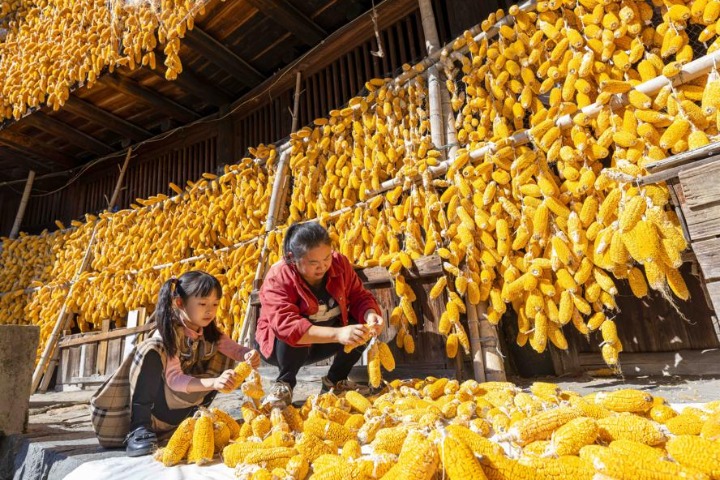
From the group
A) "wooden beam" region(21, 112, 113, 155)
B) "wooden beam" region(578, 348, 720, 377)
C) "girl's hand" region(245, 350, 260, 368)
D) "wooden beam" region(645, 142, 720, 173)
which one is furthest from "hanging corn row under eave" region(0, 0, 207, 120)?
"wooden beam" region(578, 348, 720, 377)

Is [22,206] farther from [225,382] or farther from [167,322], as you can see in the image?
[225,382]

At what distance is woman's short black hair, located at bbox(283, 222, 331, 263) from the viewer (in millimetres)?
2809

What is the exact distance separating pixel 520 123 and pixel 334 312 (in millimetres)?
2309

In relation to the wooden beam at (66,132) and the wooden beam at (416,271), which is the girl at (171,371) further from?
the wooden beam at (66,132)

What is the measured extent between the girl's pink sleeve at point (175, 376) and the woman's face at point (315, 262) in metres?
1.01

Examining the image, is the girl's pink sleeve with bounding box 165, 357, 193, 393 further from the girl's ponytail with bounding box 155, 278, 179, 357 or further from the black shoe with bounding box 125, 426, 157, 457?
the black shoe with bounding box 125, 426, 157, 457

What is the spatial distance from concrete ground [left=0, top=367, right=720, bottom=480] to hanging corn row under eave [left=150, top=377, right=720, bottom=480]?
675 millimetres

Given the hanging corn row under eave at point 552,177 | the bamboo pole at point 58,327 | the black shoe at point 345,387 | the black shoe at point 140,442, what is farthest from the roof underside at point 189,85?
the black shoe at point 140,442

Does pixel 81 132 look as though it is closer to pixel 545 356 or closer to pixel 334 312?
pixel 334 312

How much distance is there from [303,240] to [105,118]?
24.5 feet

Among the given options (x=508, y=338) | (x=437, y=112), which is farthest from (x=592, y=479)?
(x=437, y=112)

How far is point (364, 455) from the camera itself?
5.95ft

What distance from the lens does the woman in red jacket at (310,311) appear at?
2656 millimetres

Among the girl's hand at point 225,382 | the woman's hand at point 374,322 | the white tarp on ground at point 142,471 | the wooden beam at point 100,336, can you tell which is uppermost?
the wooden beam at point 100,336
